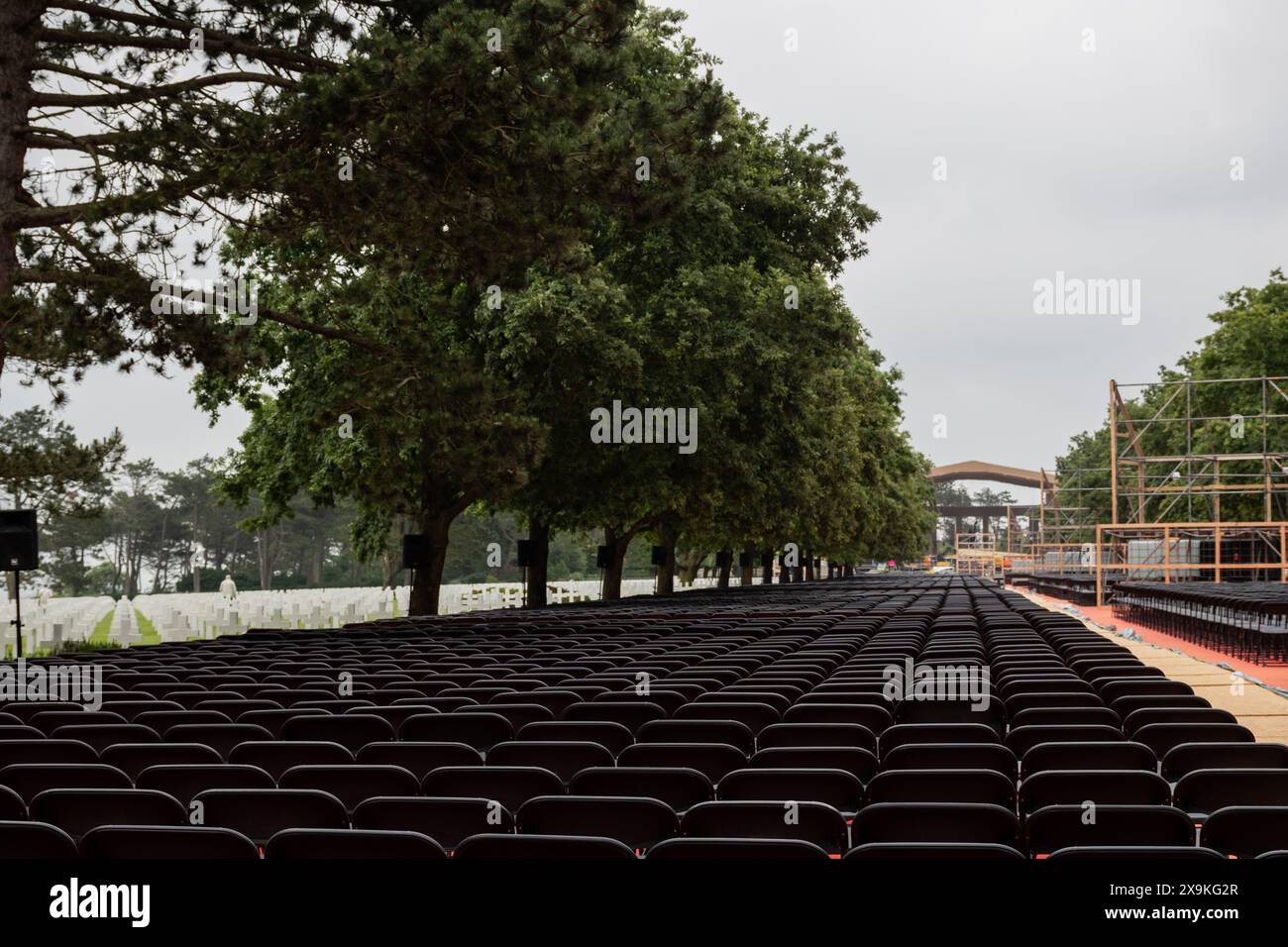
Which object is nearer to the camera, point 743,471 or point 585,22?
point 585,22

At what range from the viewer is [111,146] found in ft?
43.9

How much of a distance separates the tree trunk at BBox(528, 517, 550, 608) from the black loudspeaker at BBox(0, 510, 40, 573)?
14725mm

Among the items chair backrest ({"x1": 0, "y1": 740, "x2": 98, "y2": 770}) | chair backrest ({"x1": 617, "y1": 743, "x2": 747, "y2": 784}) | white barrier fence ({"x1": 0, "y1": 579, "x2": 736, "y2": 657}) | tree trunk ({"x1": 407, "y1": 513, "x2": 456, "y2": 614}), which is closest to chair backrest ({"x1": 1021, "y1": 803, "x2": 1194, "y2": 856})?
chair backrest ({"x1": 617, "y1": 743, "x2": 747, "y2": 784})

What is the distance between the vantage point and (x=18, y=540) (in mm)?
15523

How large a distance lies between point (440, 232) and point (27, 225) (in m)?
4.49

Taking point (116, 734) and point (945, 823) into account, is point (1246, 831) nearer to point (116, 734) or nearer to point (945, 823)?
point (945, 823)

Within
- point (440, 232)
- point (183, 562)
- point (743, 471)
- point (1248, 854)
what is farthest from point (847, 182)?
point (183, 562)

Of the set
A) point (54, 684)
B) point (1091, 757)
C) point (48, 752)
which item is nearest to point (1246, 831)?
point (1091, 757)

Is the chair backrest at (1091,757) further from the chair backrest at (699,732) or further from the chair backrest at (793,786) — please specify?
the chair backrest at (699,732)

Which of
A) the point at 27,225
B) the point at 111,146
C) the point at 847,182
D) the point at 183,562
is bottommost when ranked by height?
the point at 183,562

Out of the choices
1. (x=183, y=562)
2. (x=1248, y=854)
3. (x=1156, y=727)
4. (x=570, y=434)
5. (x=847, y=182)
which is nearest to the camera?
(x=1248, y=854)
